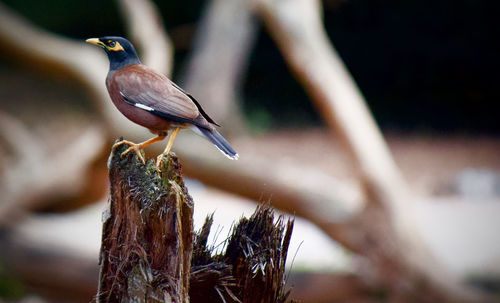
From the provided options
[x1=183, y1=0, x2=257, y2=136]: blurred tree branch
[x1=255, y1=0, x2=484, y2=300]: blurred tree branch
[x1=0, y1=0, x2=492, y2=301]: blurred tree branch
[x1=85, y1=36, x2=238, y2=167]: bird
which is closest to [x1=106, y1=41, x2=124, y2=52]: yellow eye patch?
[x1=85, y1=36, x2=238, y2=167]: bird

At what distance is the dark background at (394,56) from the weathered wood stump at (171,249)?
715cm

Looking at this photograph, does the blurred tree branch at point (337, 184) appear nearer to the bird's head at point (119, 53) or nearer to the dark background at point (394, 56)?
the dark background at point (394, 56)

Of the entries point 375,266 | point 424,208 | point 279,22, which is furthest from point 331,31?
point 375,266

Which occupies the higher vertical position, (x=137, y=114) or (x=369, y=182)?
(x=369, y=182)

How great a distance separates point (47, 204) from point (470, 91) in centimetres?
572

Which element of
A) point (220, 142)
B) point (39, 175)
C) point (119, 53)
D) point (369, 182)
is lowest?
point (220, 142)

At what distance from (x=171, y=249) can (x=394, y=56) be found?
25.9 feet

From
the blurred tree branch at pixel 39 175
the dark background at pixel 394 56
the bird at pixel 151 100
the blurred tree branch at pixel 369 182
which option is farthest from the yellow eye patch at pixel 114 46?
the dark background at pixel 394 56

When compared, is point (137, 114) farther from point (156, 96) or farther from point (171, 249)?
point (171, 249)

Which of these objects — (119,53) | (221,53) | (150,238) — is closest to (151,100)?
(119,53)

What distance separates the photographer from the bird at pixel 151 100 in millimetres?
1276

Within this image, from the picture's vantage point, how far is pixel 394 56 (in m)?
8.70

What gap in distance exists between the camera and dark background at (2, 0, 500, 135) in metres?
8.19

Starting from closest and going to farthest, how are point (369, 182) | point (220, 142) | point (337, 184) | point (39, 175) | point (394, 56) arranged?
1. point (220, 142)
2. point (369, 182)
3. point (337, 184)
4. point (39, 175)
5. point (394, 56)
